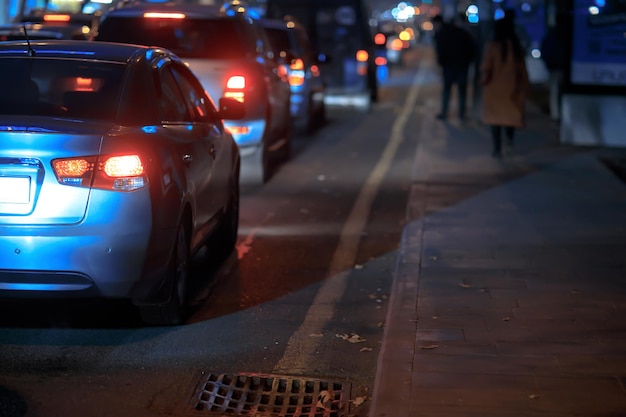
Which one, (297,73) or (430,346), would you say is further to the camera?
(297,73)

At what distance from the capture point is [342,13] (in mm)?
25234

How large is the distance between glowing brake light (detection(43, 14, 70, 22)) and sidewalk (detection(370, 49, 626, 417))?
11.1m

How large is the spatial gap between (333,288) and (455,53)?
14248mm

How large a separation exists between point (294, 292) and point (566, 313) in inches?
78.3

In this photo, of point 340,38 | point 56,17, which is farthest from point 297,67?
point 340,38

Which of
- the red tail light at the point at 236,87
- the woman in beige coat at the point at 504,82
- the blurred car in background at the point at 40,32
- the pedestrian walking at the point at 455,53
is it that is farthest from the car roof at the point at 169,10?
the pedestrian walking at the point at 455,53

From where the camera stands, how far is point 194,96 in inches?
325

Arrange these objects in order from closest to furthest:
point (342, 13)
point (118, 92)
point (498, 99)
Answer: point (118, 92)
point (498, 99)
point (342, 13)

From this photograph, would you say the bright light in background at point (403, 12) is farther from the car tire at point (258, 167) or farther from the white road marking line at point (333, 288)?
the car tire at point (258, 167)

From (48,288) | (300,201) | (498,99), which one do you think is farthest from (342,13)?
(48,288)

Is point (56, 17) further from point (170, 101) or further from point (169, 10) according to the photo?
point (170, 101)

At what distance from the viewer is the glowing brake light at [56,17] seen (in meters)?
22.3

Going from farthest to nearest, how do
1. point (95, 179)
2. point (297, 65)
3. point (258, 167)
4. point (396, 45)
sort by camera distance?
point (396, 45) → point (297, 65) → point (258, 167) → point (95, 179)

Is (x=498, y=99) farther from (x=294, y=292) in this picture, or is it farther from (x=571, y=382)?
(x=571, y=382)
